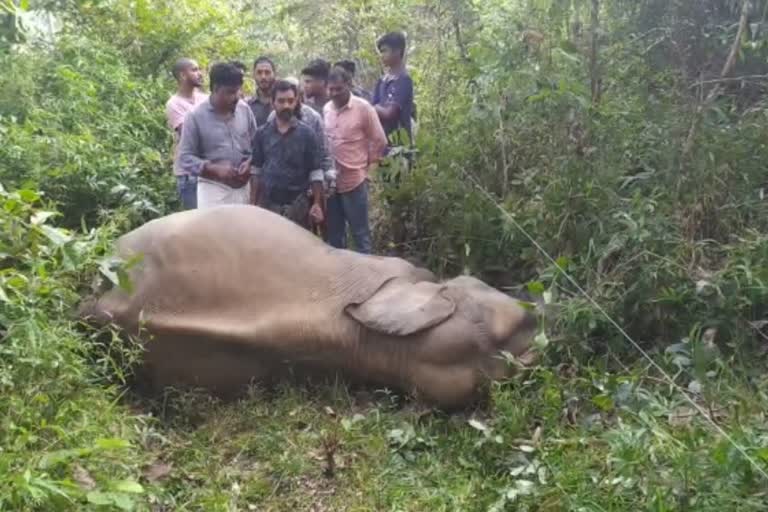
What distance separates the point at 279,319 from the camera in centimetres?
410

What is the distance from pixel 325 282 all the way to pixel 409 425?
86 cm

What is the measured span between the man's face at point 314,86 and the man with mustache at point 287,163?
0.91 m

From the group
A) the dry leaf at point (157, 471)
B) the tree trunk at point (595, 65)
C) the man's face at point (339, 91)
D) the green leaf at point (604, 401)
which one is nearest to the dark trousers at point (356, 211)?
the man's face at point (339, 91)

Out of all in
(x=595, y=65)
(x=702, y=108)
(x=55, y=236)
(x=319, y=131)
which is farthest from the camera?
(x=319, y=131)

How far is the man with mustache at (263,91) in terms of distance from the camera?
601 centimetres

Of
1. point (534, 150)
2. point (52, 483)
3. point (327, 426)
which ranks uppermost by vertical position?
point (534, 150)

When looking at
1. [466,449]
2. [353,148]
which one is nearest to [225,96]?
[353,148]

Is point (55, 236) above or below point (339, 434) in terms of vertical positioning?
above

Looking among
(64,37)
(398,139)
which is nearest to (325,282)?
(398,139)

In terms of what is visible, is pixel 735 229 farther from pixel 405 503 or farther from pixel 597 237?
pixel 405 503

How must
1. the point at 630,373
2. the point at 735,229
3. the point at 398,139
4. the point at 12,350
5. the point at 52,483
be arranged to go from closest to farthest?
1. the point at 52,483
2. the point at 12,350
3. the point at 630,373
4. the point at 735,229
5. the point at 398,139

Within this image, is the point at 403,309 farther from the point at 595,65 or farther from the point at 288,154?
the point at 595,65

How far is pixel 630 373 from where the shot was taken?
363 cm

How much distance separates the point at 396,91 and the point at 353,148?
2.12 ft
